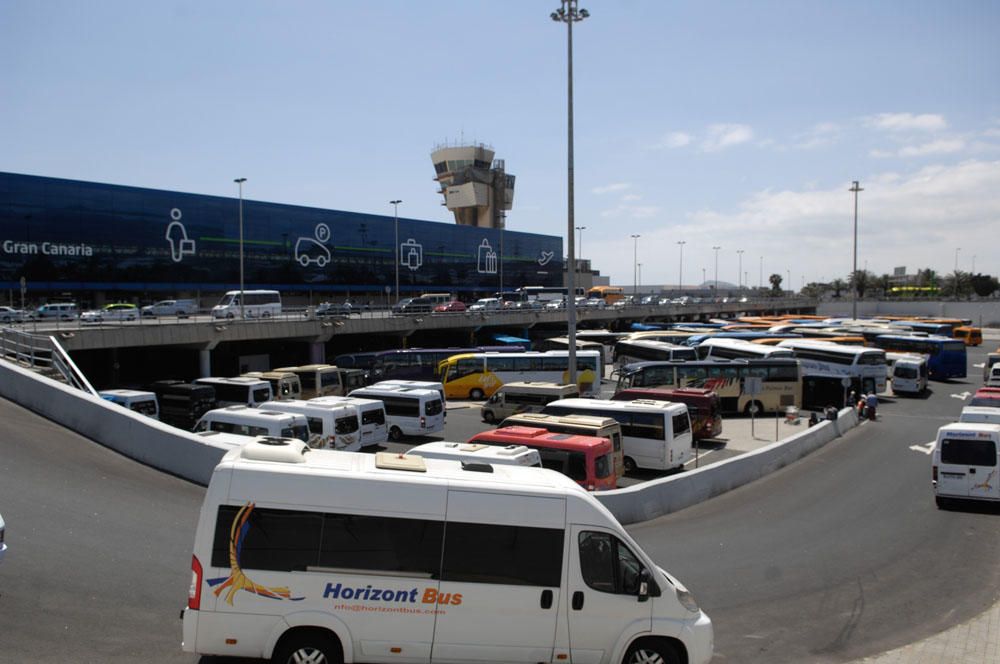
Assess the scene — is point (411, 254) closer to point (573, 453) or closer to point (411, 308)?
point (411, 308)

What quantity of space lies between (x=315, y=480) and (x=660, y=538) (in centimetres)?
810

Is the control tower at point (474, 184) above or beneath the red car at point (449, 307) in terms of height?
above

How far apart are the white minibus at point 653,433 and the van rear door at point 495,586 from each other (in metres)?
14.7

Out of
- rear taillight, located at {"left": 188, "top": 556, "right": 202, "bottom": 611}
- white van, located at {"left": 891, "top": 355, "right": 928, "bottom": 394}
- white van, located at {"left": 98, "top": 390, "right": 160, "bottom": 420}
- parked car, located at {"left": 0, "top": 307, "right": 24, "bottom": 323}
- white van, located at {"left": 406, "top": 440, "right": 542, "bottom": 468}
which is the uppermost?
parked car, located at {"left": 0, "top": 307, "right": 24, "bottom": 323}

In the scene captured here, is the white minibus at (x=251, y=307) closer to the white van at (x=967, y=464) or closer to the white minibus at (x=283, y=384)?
the white minibus at (x=283, y=384)

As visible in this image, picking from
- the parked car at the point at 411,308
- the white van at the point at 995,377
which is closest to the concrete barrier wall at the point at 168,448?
the white van at the point at 995,377

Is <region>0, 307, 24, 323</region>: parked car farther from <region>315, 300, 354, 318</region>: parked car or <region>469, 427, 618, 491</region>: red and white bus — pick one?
<region>469, 427, 618, 491</region>: red and white bus

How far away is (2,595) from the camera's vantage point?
8016mm

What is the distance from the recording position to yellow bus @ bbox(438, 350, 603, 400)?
38125mm

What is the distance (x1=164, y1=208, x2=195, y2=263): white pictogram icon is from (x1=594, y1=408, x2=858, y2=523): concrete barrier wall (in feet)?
169

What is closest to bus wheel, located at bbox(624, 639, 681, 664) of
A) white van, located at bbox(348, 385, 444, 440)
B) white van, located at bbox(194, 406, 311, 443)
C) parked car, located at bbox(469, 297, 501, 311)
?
white van, located at bbox(194, 406, 311, 443)

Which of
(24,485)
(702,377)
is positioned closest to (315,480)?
(24,485)

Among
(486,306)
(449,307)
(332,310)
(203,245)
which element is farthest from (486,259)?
(332,310)

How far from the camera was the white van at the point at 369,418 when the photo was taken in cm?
2180
